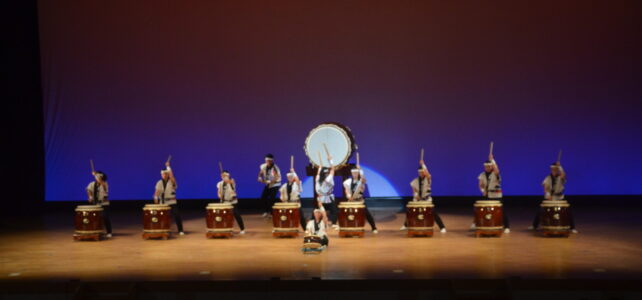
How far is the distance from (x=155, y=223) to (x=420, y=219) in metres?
3.29

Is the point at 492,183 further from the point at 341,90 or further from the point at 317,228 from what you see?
the point at 341,90

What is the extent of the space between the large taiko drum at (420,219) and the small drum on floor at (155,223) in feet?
9.94

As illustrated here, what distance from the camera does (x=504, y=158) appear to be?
537 inches

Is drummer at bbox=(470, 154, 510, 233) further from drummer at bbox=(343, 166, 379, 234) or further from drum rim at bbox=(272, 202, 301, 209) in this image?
drum rim at bbox=(272, 202, 301, 209)

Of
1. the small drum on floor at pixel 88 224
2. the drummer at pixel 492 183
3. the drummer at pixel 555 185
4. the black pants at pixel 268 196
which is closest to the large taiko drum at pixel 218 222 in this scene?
the small drum on floor at pixel 88 224

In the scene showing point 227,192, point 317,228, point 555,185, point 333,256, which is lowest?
point 333,256

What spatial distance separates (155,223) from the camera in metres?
10.1

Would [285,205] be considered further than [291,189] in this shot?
No

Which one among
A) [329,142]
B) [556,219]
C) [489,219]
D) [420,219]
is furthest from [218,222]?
[556,219]

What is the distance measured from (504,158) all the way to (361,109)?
99.8 inches

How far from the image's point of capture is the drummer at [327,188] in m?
11.0

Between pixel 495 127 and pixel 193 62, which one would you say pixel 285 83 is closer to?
pixel 193 62

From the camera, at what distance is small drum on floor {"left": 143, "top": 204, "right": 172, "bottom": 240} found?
10.1m

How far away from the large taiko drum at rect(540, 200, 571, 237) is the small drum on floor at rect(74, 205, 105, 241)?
17.9 ft
